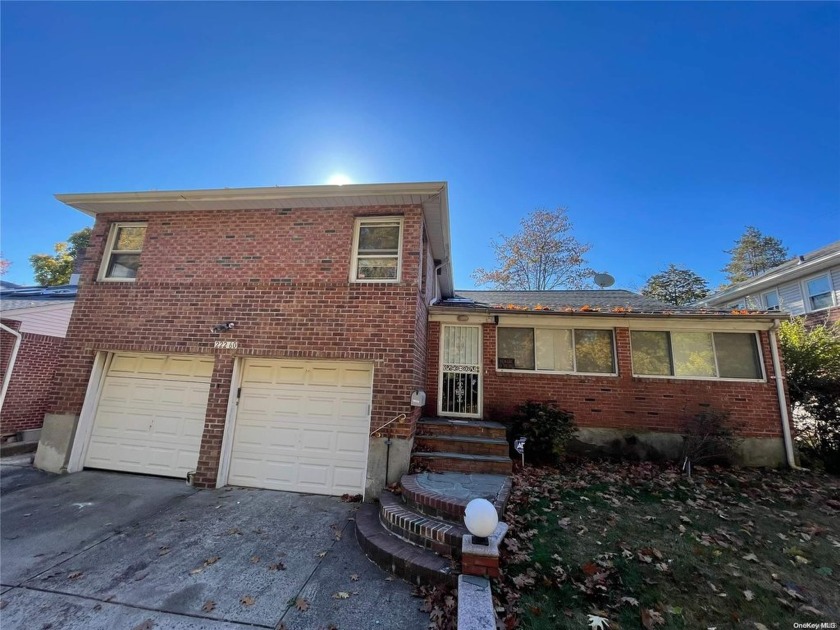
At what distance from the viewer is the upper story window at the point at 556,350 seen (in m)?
7.98

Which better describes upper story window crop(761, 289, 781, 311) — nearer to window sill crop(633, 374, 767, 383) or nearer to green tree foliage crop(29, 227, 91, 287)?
window sill crop(633, 374, 767, 383)

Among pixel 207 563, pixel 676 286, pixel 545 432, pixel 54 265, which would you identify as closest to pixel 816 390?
pixel 545 432

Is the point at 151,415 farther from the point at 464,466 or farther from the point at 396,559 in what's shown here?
the point at 464,466

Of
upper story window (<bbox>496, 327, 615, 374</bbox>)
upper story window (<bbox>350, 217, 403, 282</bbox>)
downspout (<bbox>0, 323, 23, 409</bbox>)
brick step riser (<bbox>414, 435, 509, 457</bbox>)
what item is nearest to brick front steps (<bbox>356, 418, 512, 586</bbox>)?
brick step riser (<bbox>414, 435, 509, 457</bbox>)

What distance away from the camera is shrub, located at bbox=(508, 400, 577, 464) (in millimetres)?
6785

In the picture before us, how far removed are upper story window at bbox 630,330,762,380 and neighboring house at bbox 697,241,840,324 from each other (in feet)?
18.1

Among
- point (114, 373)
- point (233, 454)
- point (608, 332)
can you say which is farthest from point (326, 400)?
point (608, 332)

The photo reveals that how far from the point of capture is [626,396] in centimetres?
762

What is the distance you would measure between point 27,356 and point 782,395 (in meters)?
18.4

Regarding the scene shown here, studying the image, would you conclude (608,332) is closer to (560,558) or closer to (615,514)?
(615,514)

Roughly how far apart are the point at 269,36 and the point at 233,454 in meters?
9.26

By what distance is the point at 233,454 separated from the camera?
6.23 metres

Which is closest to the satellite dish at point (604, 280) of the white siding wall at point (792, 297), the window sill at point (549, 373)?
the window sill at point (549, 373)

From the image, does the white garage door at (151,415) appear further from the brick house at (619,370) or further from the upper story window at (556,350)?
the upper story window at (556,350)
